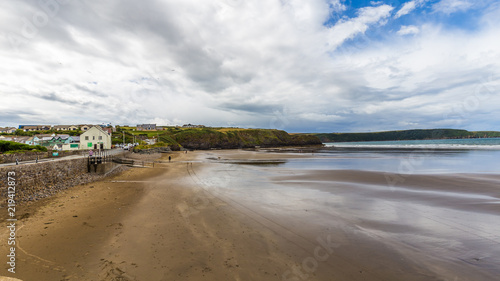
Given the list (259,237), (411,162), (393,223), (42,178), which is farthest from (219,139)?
(259,237)

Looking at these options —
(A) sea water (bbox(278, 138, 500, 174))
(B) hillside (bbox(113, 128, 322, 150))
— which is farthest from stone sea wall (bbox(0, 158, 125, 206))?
(B) hillside (bbox(113, 128, 322, 150))

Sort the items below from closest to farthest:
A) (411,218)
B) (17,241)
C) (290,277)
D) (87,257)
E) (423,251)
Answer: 1. (290,277)
2. (87,257)
3. (423,251)
4. (17,241)
5. (411,218)

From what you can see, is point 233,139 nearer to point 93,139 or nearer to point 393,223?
point 93,139

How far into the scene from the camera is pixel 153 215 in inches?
420

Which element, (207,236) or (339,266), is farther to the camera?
(207,236)

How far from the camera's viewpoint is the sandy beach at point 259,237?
5926mm

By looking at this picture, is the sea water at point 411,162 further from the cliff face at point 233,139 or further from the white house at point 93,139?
the cliff face at point 233,139

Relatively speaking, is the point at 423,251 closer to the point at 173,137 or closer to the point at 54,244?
the point at 54,244

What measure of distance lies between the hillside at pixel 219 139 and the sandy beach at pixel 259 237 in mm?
79960

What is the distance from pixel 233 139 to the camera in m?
118

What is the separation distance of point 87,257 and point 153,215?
4070mm

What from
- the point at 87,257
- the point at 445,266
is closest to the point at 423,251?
the point at 445,266

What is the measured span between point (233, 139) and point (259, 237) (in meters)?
111

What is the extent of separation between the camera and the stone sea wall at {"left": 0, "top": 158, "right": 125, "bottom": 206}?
12650 millimetres
